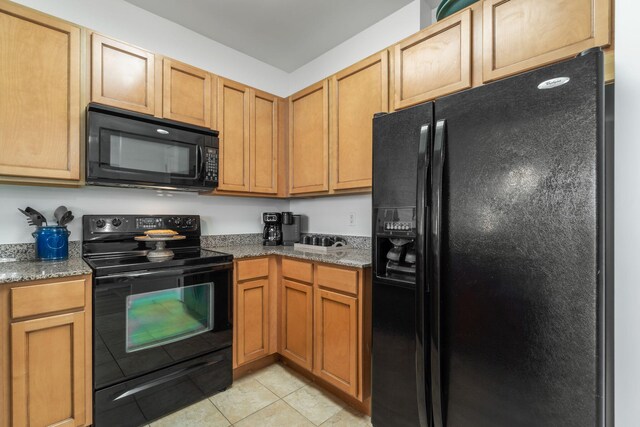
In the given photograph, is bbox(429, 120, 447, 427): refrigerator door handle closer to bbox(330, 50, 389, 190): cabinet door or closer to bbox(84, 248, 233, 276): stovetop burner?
bbox(330, 50, 389, 190): cabinet door

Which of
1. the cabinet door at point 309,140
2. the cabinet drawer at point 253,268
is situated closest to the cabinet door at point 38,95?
the cabinet drawer at point 253,268

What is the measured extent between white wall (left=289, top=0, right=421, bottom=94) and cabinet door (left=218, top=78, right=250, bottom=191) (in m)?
0.78

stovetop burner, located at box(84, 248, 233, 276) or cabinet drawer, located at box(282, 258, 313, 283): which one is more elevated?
stovetop burner, located at box(84, 248, 233, 276)

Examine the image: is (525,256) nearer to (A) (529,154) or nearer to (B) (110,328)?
(A) (529,154)

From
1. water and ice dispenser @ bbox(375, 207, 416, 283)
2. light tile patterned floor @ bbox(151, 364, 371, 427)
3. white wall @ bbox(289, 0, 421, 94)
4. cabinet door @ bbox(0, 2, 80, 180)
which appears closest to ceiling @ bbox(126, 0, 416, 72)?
white wall @ bbox(289, 0, 421, 94)

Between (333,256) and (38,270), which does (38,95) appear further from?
(333,256)

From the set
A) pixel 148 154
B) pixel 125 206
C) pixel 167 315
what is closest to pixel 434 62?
pixel 148 154

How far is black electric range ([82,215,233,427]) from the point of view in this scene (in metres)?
1.57

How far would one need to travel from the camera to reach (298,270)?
6.92ft

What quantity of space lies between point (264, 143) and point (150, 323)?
5.35 feet

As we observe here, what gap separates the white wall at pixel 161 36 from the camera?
197 centimetres

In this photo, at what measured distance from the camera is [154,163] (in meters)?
1.96

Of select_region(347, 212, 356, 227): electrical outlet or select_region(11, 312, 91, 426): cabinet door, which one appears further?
select_region(347, 212, 356, 227): electrical outlet

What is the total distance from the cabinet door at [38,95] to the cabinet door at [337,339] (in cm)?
170
